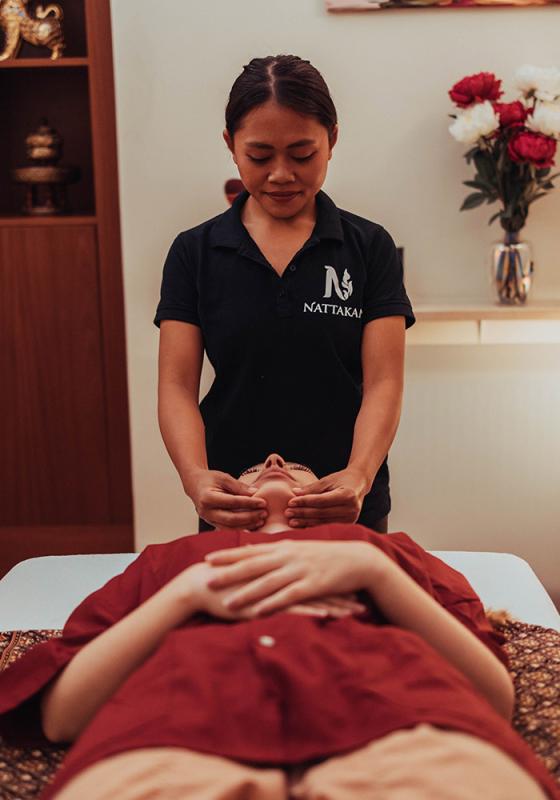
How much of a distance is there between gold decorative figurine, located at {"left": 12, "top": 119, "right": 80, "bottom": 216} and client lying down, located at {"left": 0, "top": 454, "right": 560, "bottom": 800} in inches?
80.3

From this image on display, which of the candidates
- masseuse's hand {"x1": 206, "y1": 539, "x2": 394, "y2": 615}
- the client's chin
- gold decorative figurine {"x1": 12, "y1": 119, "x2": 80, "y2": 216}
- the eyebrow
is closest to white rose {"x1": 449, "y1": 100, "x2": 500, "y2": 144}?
the eyebrow

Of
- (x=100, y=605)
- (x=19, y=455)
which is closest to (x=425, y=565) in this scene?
(x=100, y=605)

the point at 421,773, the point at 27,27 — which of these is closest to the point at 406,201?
the point at 27,27

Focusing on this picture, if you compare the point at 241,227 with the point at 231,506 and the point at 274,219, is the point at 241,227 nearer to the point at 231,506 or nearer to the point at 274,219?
the point at 274,219

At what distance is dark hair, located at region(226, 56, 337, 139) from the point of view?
1.72 metres

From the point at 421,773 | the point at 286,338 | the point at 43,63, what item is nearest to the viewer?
the point at 421,773

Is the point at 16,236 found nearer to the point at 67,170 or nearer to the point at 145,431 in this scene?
the point at 67,170

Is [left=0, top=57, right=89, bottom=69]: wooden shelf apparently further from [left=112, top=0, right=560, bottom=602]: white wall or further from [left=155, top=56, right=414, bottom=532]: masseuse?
[left=155, top=56, right=414, bottom=532]: masseuse

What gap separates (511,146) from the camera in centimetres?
274

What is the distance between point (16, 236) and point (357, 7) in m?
1.26

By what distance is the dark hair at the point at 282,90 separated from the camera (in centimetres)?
172

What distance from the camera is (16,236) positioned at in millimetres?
3240

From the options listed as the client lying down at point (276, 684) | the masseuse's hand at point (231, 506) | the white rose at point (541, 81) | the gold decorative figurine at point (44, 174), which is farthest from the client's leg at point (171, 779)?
the gold decorative figurine at point (44, 174)

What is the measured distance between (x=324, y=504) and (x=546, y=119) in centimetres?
150
